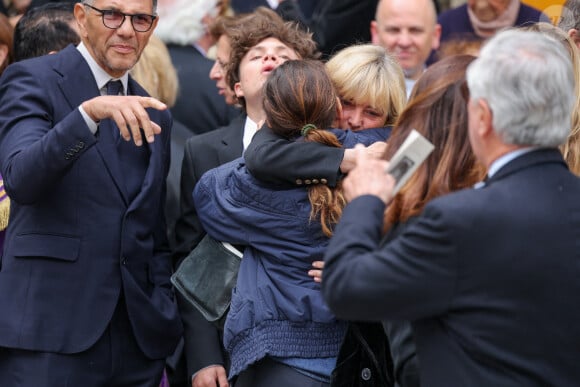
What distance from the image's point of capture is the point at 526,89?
2619mm

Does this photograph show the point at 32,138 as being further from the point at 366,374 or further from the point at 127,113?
the point at 366,374

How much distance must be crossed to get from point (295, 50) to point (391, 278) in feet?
7.67

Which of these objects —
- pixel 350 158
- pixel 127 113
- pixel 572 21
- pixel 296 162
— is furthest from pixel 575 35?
pixel 127 113

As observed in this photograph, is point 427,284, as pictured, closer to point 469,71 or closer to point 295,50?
point 469,71

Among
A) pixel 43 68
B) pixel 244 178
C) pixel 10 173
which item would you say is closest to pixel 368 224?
pixel 244 178

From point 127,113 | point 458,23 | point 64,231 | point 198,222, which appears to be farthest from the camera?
point 458,23

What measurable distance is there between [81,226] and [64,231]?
7cm

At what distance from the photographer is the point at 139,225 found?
13.3ft

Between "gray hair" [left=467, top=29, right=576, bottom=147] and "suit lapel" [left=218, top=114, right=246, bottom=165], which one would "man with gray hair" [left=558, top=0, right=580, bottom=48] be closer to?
"gray hair" [left=467, top=29, right=576, bottom=147]

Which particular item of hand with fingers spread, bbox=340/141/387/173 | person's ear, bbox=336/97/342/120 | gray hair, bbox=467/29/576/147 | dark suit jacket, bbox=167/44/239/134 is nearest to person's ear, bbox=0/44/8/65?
dark suit jacket, bbox=167/44/239/134

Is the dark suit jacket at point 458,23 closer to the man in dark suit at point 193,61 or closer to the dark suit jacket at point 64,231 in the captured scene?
the man in dark suit at point 193,61

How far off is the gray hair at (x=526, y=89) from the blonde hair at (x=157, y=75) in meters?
2.97

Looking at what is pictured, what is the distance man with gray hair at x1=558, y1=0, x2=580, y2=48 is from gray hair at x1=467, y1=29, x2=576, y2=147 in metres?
Result: 1.34

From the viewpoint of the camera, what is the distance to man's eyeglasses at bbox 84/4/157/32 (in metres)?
4.09
